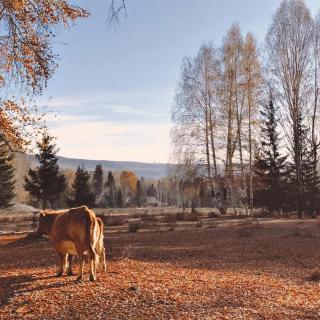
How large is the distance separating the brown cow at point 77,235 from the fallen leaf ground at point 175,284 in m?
0.40

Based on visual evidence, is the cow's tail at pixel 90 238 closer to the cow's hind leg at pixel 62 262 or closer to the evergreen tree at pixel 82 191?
the cow's hind leg at pixel 62 262

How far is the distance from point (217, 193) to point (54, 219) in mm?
22666

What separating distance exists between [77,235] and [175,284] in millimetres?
1921

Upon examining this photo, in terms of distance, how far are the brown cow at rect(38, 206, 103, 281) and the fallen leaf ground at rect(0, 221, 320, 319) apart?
0.40m

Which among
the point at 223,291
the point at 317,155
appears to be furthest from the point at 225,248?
the point at 317,155

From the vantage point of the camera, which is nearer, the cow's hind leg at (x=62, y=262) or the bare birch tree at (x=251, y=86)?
the cow's hind leg at (x=62, y=262)

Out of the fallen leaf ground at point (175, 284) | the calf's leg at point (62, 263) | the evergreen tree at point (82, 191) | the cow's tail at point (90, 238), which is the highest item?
the evergreen tree at point (82, 191)

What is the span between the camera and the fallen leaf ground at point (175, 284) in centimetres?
621

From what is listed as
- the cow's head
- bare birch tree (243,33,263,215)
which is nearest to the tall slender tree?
bare birch tree (243,33,263,215)

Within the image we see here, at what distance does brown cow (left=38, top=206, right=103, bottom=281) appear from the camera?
755 cm

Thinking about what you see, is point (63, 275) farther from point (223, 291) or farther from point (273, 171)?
point (273, 171)

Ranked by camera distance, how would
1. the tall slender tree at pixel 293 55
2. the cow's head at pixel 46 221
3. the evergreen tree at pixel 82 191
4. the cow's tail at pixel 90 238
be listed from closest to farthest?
the cow's tail at pixel 90 238, the cow's head at pixel 46 221, the tall slender tree at pixel 293 55, the evergreen tree at pixel 82 191

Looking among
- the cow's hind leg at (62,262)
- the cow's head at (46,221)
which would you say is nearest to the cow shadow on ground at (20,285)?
the cow's hind leg at (62,262)

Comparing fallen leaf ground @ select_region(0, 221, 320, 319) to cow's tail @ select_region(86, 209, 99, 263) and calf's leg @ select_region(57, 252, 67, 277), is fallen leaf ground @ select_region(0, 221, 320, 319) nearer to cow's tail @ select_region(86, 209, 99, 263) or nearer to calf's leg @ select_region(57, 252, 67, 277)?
calf's leg @ select_region(57, 252, 67, 277)
